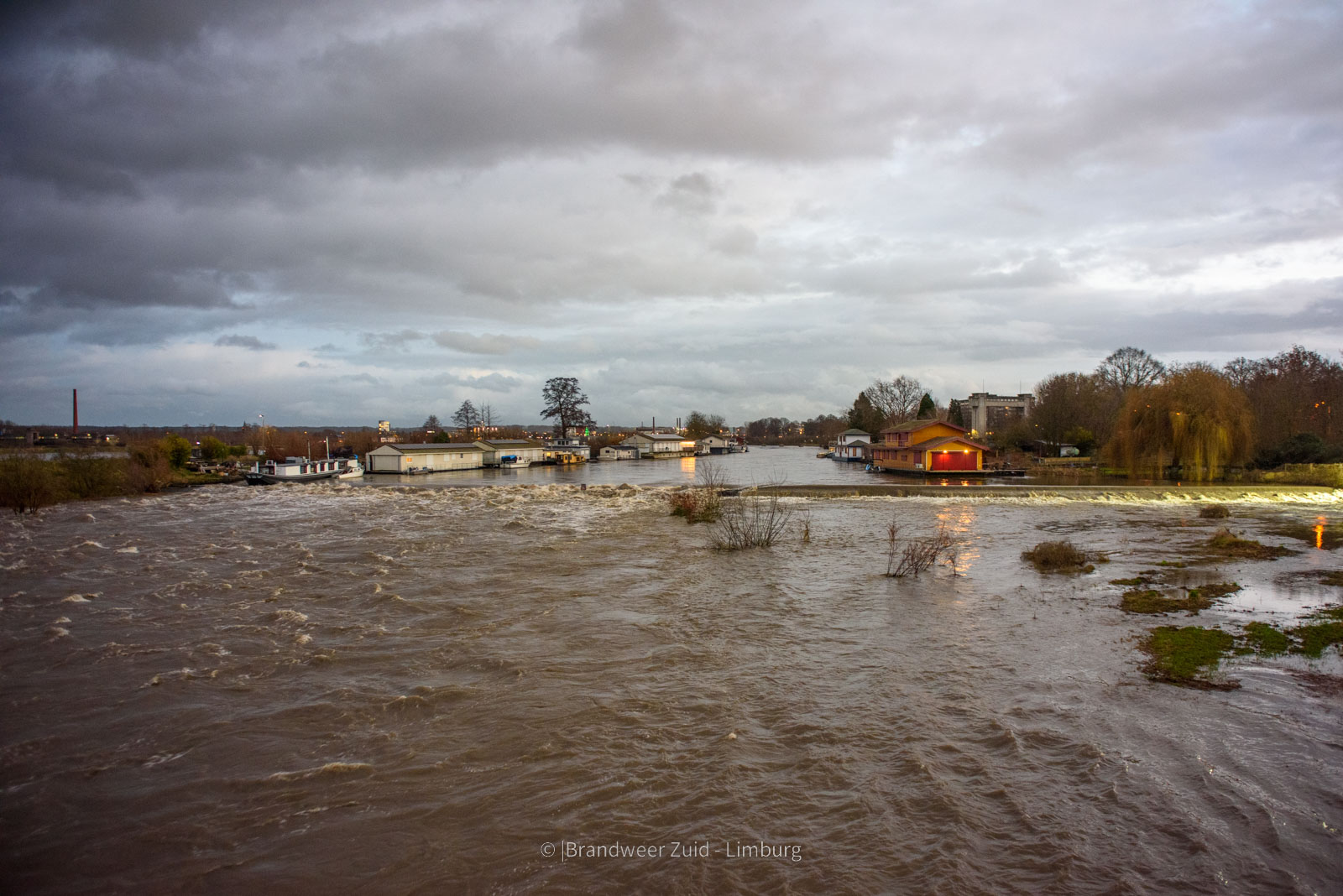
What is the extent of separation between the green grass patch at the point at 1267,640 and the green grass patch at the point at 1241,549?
7.88 m

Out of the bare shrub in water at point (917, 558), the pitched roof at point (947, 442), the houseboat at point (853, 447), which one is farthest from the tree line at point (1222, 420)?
the bare shrub in water at point (917, 558)

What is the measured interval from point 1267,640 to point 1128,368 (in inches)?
2783

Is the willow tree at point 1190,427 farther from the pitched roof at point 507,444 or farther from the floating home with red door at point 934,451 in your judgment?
the pitched roof at point 507,444

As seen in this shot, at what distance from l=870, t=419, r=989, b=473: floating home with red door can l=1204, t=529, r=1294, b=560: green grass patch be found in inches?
1209

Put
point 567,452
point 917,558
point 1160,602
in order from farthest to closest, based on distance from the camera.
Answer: point 567,452 → point 917,558 → point 1160,602

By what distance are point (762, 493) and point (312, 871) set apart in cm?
2831

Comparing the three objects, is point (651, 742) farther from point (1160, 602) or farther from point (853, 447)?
point (853, 447)

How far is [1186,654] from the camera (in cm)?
825

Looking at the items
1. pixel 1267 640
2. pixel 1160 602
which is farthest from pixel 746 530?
pixel 1267 640

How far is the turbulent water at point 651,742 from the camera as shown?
4.48 metres

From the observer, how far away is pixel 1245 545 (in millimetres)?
16266

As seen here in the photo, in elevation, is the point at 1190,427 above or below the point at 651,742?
above

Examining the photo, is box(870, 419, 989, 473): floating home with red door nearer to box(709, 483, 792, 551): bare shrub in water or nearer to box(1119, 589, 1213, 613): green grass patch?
box(709, 483, 792, 551): bare shrub in water

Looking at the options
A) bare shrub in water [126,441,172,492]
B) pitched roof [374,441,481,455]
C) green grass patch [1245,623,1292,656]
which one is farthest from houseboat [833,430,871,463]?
green grass patch [1245,623,1292,656]
